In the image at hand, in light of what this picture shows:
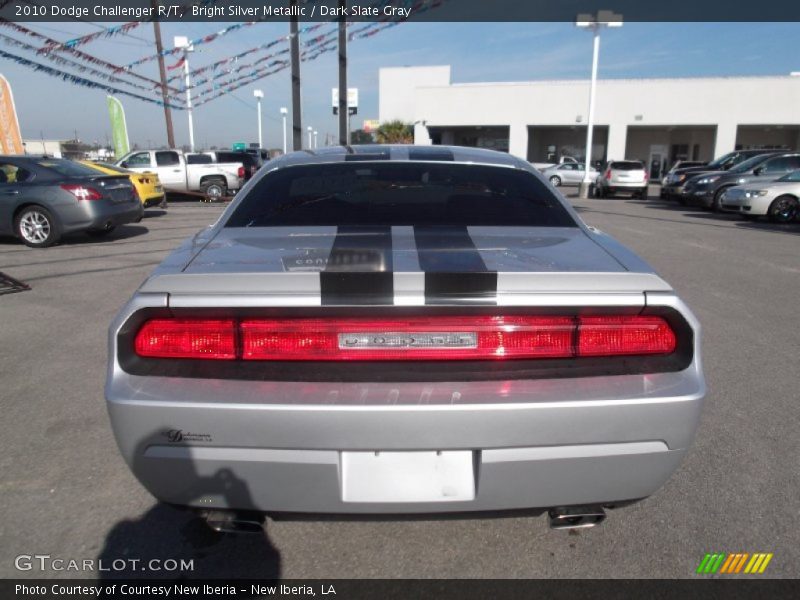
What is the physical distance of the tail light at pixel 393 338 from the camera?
6.08 feet

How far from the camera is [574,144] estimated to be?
41812mm

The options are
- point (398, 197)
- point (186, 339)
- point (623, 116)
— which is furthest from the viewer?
point (623, 116)

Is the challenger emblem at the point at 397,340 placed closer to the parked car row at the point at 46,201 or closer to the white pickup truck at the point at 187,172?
the parked car row at the point at 46,201

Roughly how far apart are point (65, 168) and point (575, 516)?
10290mm

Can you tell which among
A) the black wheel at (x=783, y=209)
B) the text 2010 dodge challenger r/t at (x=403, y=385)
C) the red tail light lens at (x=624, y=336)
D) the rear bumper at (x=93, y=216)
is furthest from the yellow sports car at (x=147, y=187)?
the black wheel at (x=783, y=209)

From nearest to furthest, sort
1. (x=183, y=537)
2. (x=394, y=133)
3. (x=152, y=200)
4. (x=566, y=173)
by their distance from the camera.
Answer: (x=183, y=537) < (x=152, y=200) < (x=566, y=173) < (x=394, y=133)

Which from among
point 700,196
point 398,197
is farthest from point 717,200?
point 398,197

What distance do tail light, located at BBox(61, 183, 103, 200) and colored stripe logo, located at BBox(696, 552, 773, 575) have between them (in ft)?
32.3

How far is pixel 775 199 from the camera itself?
13133 millimetres

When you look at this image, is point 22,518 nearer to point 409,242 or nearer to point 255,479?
point 255,479

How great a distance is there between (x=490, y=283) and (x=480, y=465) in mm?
573

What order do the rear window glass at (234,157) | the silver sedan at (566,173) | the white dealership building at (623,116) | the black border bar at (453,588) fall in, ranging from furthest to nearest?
the white dealership building at (623,116) < the silver sedan at (566,173) < the rear window glass at (234,157) < the black border bar at (453,588)

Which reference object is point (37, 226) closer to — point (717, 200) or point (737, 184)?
point (737, 184)

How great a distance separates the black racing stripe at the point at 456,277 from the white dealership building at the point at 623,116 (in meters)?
38.0
